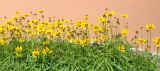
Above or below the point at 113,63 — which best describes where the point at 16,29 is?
above

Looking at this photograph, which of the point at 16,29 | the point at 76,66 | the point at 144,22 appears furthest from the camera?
the point at 144,22

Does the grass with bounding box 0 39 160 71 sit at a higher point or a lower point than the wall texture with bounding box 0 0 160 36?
lower

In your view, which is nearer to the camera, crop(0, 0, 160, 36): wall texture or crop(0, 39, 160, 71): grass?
crop(0, 39, 160, 71): grass

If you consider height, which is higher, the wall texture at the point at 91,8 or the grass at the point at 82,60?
the wall texture at the point at 91,8

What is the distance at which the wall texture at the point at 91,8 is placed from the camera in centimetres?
608

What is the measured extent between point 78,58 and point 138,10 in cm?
198

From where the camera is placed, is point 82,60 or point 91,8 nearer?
point 82,60

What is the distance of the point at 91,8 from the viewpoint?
20.0 feet

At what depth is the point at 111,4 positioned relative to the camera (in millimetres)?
6094

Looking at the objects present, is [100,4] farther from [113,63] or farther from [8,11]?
[113,63]

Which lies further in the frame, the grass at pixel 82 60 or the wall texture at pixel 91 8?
the wall texture at pixel 91 8

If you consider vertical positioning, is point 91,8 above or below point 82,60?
above

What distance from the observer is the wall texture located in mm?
6078

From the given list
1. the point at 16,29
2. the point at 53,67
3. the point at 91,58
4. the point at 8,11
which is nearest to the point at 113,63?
the point at 91,58
